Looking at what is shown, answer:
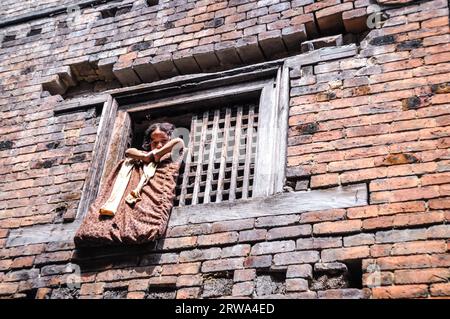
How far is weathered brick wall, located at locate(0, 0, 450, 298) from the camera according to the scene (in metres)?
3.21

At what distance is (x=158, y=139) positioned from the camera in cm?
434

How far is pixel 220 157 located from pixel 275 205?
746 mm

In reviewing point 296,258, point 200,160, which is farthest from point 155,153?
point 296,258

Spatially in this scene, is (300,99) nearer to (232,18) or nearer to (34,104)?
(232,18)

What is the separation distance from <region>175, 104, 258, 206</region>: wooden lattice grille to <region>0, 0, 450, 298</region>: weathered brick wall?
35cm

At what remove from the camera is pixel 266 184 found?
3.81 meters

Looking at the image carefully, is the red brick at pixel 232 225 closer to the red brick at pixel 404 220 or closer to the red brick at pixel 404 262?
the red brick at pixel 404 220

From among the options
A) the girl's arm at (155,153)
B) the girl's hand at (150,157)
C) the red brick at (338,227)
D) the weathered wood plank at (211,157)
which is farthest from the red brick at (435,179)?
the girl's hand at (150,157)

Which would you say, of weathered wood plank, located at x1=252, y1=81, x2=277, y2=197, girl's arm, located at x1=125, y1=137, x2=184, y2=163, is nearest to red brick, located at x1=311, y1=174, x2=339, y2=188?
weathered wood plank, located at x1=252, y1=81, x2=277, y2=197

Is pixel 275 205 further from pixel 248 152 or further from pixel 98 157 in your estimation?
pixel 98 157

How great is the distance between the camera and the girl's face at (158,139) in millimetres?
4328

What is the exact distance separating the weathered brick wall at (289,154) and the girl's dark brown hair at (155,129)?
480 mm

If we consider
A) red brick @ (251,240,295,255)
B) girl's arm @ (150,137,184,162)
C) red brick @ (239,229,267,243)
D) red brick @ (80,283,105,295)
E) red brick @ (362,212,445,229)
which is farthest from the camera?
girl's arm @ (150,137,184,162)

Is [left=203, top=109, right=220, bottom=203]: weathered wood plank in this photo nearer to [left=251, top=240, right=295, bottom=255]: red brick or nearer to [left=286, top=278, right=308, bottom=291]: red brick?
[left=251, top=240, right=295, bottom=255]: red brick
